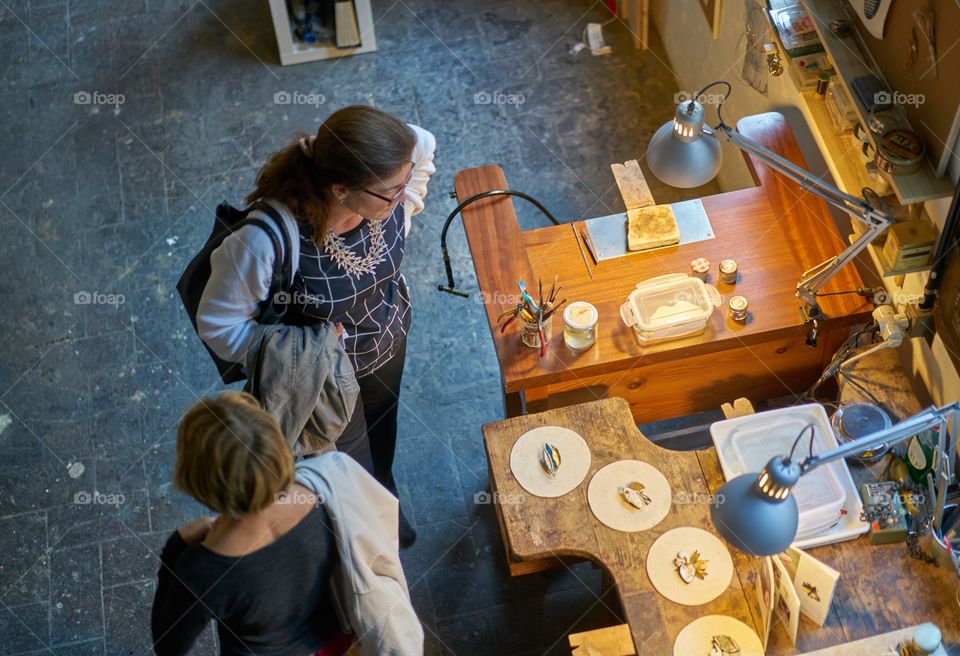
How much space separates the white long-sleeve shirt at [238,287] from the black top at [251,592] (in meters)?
0.65

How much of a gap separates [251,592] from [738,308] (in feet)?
6.19

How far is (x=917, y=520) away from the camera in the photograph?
299 centimetres

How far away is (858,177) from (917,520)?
3.55 ft

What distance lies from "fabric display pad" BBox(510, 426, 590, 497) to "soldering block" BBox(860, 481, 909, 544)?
0.86 m

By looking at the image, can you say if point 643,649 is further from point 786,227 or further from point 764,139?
point 764,139

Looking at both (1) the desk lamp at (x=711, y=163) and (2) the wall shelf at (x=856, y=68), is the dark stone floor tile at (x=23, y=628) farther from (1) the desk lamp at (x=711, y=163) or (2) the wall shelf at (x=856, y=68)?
(2) the wall shelf at (x=856, y=68)

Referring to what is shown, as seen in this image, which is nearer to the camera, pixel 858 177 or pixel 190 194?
pixel 858 177

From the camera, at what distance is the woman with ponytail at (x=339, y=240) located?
9.27 feet

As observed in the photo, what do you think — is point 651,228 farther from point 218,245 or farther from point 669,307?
point 218,245

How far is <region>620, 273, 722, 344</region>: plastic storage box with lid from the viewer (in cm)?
347

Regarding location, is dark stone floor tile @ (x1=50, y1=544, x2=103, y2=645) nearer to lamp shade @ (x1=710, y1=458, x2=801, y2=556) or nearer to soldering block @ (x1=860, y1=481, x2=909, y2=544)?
lamp shade @ (x1=710, y1=458, x2=801, y2=556)

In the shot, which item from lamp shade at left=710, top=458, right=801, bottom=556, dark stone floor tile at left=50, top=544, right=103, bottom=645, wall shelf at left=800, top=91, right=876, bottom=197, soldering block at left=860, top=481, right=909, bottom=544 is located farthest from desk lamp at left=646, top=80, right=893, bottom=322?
dark stone floor tile at left=50, top=544, right=103, bottom=645

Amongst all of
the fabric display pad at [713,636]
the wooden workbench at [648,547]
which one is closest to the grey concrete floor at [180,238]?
the wooden workbench at [648,547]

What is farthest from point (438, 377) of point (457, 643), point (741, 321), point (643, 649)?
point (643, 649)
